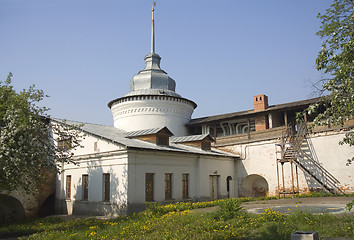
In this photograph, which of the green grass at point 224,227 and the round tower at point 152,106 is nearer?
the green grass at point 224,227

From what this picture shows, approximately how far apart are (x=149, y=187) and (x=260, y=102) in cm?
1154

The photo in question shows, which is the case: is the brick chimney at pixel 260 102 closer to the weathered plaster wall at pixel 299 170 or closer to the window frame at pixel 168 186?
the weathered plaster wall at pixel 299 170

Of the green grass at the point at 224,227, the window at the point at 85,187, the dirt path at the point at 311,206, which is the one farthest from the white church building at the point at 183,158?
the dirt path at the point at 311,206

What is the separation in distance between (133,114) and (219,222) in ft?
58.2

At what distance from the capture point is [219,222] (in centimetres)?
1114

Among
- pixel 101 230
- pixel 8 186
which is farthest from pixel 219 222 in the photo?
pixel 8 186

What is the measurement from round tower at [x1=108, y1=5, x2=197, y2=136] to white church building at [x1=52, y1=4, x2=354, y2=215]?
0.08 metres

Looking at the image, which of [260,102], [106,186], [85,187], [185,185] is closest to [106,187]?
[106,186]

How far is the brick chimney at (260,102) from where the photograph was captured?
2526cm

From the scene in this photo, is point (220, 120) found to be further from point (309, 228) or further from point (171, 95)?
point (309, 228)

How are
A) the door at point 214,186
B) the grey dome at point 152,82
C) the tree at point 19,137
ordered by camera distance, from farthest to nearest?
the grey dome at point 152,82 < the door at point 214,186 < the tree at point 19,137

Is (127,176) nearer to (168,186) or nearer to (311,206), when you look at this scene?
(168,186)

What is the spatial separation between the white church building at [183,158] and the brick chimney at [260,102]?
0.08 meters

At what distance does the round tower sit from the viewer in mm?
27609
